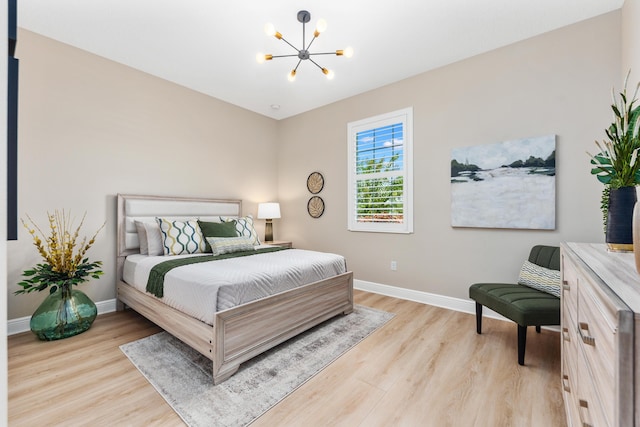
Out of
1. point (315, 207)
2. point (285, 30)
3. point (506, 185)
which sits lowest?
point (315, 207)

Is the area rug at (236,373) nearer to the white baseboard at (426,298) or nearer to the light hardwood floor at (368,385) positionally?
the light hardwood floor at (368,385)

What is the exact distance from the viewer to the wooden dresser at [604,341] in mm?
596

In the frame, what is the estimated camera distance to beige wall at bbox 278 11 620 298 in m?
2.39

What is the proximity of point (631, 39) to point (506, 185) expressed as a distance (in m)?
1.29

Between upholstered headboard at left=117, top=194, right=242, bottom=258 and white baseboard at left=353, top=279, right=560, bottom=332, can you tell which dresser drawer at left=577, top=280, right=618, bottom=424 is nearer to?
white baseboard at left=353, top=279, right=560, bottom=332

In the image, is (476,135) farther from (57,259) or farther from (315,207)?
(57,259)

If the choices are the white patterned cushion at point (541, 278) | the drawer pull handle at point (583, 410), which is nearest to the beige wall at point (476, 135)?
the white patterned cushion at point (541, 278)

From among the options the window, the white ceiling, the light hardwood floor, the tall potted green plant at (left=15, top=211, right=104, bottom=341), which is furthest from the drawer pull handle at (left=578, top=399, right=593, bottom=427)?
the tall potted green plant at (left=15, top=211, right=104, bottom=341)

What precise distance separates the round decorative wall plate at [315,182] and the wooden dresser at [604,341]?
3.25 m

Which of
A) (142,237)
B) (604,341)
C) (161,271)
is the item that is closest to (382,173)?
(161,271)

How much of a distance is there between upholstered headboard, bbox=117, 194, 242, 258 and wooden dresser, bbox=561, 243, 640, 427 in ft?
11.6

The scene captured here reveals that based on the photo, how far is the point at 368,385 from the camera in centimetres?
180

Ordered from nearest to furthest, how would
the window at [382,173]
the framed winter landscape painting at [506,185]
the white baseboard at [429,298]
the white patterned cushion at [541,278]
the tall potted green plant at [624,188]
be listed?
the tall potted green plant at [624,188]
the white patterned cushion at [541,278]
the framed winter landscape painting at [506,185]
the white baseboard at [429,298]
the window at [382,173]

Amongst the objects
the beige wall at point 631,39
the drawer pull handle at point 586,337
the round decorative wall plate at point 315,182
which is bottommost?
the drawer pull handle at point 586,337
